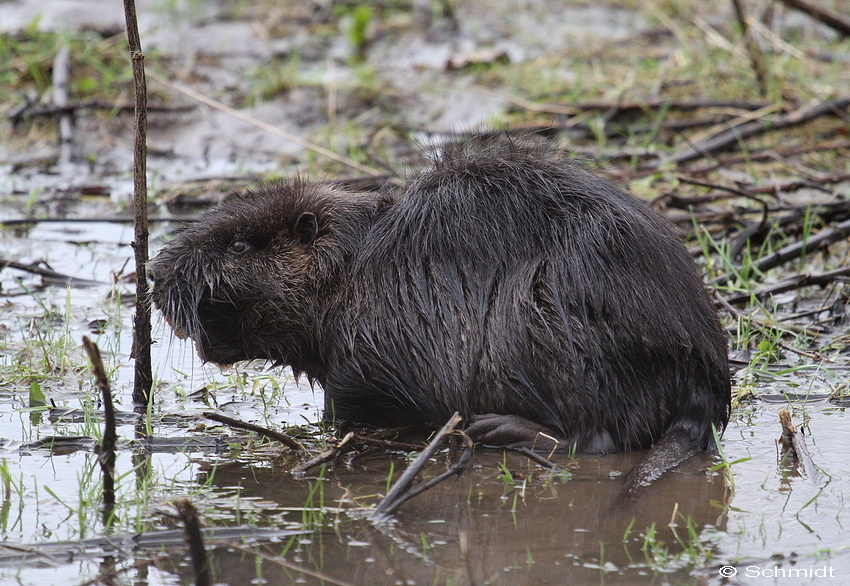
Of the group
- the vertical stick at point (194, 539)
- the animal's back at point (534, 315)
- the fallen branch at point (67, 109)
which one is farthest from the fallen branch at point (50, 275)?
the vertical stick at point (194, 539)

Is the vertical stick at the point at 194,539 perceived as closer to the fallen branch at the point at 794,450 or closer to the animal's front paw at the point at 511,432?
the animal's front paw at the point at 511,432

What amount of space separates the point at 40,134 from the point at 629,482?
5165 millimetres

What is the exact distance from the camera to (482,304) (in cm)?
290

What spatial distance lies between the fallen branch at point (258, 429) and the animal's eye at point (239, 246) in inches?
24.7

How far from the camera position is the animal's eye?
3.27 m

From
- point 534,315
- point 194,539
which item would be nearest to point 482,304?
point 534,315

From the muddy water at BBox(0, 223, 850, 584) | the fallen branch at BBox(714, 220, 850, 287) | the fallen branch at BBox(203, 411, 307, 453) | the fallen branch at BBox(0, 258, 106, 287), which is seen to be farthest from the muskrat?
the fallen branch at BBox(714, 220, 850, 287)

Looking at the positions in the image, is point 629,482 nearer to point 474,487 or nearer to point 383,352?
point 474,487

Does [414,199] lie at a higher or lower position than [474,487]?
higher

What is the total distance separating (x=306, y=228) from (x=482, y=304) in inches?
26.4

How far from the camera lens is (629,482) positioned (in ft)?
8.53

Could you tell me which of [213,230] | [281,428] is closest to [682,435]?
[281,428]

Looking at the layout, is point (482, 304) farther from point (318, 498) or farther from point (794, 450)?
point (794, 450)

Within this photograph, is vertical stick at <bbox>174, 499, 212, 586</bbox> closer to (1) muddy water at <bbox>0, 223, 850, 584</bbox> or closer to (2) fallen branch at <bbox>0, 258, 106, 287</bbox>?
(1) muddy water at <bbox>0, 223, 850, 584</bbox>
